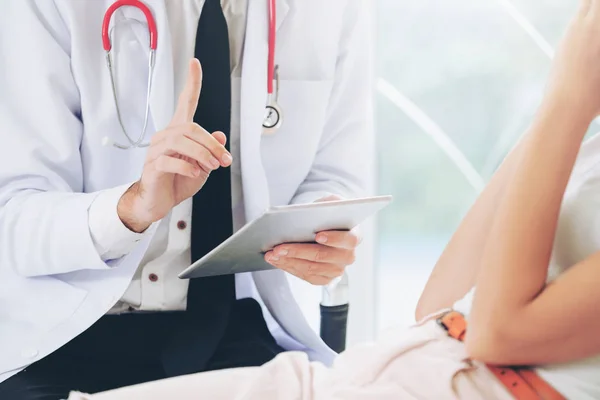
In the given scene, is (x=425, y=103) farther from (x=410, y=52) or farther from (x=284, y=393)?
(x=284, y=393)

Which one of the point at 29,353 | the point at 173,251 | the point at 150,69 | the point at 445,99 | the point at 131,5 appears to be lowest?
the point at 29,353

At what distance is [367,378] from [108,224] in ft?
1.62

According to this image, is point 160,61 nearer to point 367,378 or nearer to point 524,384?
point 367,378

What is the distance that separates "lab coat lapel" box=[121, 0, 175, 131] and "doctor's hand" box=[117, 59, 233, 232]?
179mm

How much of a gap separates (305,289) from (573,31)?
84 cm

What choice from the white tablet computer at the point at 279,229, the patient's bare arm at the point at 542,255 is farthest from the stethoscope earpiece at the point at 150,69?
the patient's bare arm at the point at 542,255

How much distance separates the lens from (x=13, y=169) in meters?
1.06

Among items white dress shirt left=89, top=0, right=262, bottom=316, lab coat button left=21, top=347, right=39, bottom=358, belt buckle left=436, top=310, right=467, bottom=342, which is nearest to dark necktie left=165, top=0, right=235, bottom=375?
white dress shirt left=89, top=0, right=262, bottom=316

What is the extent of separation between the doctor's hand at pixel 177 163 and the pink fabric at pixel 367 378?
287mm

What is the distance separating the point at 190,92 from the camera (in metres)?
0.92

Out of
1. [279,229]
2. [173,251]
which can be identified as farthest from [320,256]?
[173,251]

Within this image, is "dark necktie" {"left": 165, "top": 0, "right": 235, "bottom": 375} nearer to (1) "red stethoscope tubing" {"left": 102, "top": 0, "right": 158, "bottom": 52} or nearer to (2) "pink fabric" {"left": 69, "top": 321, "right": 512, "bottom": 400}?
(1) "red stethoscope tubing" {"left": 102, "top": 0, "right": 158, "bottom": 52}

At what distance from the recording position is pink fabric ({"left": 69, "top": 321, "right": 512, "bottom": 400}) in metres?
0.75

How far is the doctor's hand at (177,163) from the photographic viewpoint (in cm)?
92
